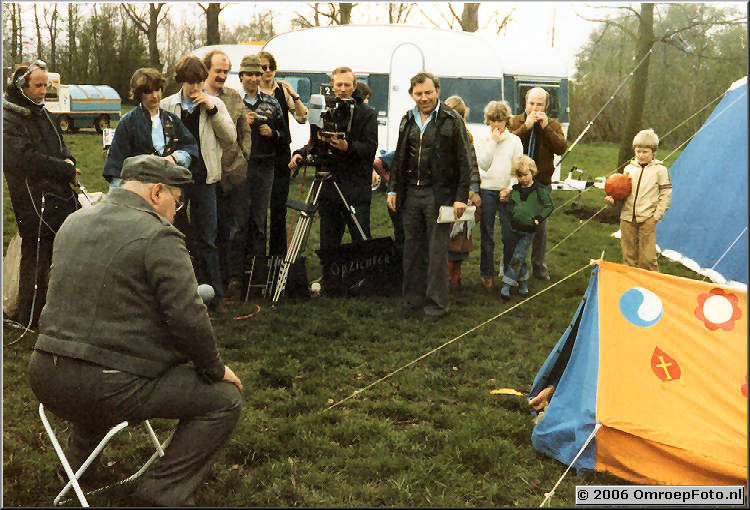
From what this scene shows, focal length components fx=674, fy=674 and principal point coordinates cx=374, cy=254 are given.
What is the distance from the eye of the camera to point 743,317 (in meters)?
3.11

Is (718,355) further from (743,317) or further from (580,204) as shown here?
(580,204)

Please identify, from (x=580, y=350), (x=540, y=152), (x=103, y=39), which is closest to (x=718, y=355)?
(x=580, y=350)

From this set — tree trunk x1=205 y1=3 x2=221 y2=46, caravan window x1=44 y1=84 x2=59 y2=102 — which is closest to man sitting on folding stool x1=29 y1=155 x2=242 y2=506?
tree trunk x1=205 y1=3 x2=221 y2=46

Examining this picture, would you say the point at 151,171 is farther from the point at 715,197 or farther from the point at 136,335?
the point at 715,197

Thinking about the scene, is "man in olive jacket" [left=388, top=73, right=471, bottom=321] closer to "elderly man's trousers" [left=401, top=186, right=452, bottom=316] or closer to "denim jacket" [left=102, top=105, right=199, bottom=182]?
"elderly man's trousers" [left=401, top=186, right=452, bottom=316]

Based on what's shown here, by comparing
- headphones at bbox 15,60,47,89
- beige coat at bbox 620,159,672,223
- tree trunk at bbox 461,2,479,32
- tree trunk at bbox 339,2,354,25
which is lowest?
beige coat at bbox 620,159,672,223

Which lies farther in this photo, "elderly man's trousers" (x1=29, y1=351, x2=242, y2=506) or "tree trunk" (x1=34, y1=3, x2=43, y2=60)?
"tree trunk" (x1=34, y1=3, x2=43, y2=60)

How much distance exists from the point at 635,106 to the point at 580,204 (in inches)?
80.9

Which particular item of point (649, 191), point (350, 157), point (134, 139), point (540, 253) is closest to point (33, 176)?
point (134, 139)

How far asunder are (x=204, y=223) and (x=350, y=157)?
1517 millimetres

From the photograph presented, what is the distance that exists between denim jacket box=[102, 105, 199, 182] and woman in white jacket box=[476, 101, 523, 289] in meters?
2.86

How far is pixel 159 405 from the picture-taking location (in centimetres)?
272

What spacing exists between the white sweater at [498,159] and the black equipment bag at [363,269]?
1.12 meters

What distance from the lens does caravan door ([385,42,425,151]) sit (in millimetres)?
12273
